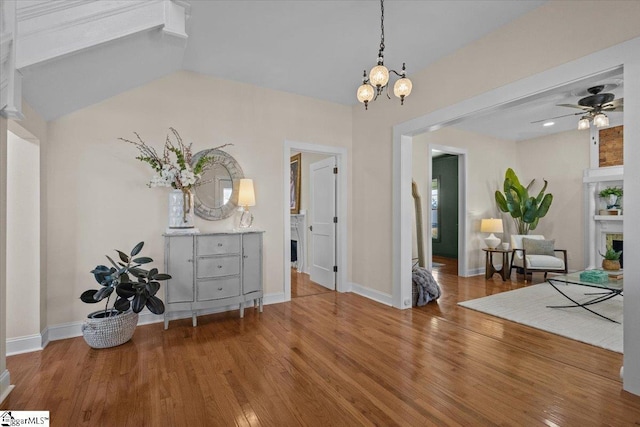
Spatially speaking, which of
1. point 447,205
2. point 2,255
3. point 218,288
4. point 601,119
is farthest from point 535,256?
point 2,255

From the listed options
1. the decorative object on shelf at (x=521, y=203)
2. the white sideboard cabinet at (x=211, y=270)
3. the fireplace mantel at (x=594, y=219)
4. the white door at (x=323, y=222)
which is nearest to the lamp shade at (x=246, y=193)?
the white sideboard cabinet at (x=211, y=270)

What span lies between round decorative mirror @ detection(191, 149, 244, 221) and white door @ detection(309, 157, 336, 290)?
5.12ft

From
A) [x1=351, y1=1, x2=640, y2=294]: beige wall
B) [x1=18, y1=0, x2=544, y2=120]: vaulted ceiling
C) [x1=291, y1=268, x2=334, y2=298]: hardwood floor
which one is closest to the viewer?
[x1=351, y1=1, x2=640, y2=294]: beige wall

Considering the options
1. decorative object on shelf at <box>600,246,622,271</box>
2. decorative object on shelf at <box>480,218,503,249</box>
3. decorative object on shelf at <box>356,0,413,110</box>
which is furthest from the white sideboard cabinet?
decorative object on shelf at <box>480,218,503,249</box>

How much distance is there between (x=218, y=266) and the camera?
336 centimetres

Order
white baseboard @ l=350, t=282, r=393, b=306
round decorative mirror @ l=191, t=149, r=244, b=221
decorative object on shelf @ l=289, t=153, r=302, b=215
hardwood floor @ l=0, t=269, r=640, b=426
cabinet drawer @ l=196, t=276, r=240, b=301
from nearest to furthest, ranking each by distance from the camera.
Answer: hardwood floor @ l=0, t=269, r=640, b=426 → cabinet drawer @ l=196, t=276, r=240, b=301 → round decorative mirror @ l=191, t=149, r=244, b=221 → white baseboard @ l=350, t=282, r=393, b=306 → decorative object on shelf @ l=289, t=153, r=302, b=215

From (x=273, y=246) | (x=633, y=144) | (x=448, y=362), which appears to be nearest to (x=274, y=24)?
(x=273, y=246)

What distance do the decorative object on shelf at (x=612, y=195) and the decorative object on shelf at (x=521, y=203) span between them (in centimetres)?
86

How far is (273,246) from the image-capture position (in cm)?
412

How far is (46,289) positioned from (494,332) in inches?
174

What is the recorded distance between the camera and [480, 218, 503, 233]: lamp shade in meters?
5.85

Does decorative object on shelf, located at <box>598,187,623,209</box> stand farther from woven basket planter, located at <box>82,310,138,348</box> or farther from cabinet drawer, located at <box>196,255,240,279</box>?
woven basket planter, located at <box>82,310,138,348</box>

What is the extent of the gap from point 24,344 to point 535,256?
706 centimetres

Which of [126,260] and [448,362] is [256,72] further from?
[448,362]
